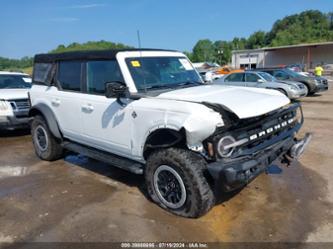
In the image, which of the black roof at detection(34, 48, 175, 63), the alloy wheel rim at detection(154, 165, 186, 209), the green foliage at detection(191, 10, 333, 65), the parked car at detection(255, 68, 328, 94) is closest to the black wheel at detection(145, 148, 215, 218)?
the alloy wheel rim at detection(154, 165, 186, 209)

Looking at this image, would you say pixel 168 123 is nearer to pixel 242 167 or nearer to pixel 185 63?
pixel 242 167

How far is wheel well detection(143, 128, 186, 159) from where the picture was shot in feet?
11.9

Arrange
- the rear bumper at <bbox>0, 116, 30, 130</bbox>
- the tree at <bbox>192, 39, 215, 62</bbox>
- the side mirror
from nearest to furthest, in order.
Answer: the side mirror → the rear bumper at <bbox>0, 116, 30, 130</bbox> → the tree at <bbox>192, 39, 215, 62</bbox>

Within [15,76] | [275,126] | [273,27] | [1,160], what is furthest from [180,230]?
[273,27]

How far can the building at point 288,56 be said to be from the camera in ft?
188

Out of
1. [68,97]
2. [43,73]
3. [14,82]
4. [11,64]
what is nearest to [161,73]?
[68,97]

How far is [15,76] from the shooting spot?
973 cm

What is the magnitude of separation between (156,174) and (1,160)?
4.11 meters

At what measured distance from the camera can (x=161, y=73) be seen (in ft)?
15.2

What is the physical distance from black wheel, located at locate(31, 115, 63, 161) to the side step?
0.43m

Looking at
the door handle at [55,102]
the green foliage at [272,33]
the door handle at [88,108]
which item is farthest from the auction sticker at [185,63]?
the green foliage at [272,33]

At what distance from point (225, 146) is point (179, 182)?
0.72 metres

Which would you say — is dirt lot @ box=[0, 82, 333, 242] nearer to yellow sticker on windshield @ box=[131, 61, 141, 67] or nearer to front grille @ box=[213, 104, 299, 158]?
front grille @ box=[213, 104, 299, 158]

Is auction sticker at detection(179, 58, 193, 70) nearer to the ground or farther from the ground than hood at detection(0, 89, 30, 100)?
farther from the ground
